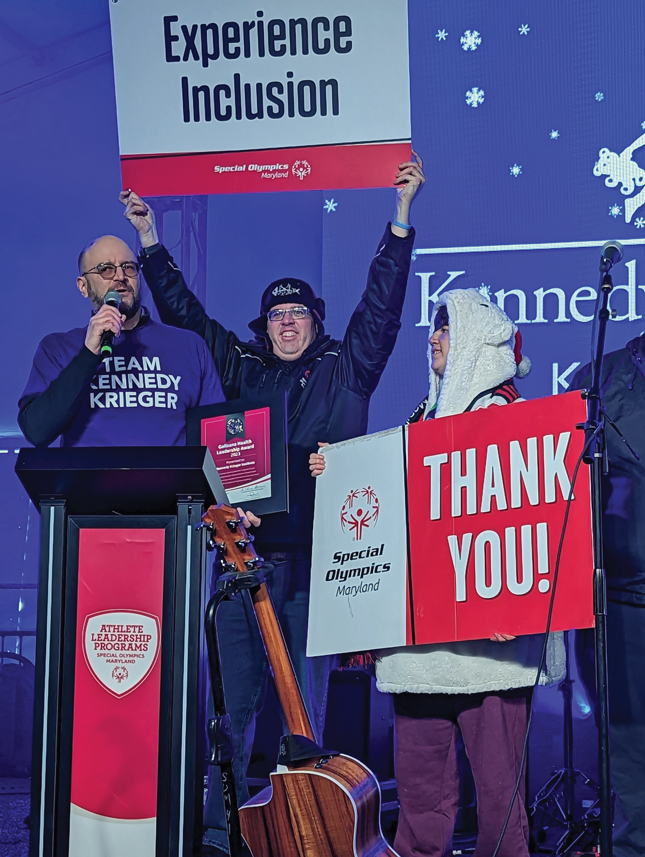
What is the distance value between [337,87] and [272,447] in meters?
1.54

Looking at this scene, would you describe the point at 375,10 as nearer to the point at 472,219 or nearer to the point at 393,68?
the point at 393,68

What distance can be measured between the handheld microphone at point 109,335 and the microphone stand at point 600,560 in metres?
1.59

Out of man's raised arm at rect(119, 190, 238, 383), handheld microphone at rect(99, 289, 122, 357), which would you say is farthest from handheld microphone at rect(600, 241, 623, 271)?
man's raised arm at rect(119, 190, 238, 383)

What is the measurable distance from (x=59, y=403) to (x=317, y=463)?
102cm

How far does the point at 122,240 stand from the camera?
13.8ft

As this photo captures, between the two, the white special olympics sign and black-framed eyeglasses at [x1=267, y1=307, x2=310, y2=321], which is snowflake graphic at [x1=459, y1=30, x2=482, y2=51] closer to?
black-framed eyeglasses at [x1=267, y1=307, x2=310, y2=321]

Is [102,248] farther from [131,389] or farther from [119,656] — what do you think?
[119,656]

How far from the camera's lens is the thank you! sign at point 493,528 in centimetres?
287

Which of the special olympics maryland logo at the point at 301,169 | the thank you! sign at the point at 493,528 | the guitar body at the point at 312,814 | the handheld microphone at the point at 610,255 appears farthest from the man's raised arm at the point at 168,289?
the guitar body at the point at 312,814

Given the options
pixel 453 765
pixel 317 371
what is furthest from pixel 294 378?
pixel 453 765

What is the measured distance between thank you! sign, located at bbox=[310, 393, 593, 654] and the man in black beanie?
20.2 inches

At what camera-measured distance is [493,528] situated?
3000 millimetres

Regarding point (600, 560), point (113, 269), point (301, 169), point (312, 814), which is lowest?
point (312, 814)

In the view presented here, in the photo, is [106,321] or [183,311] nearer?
[106,321]
